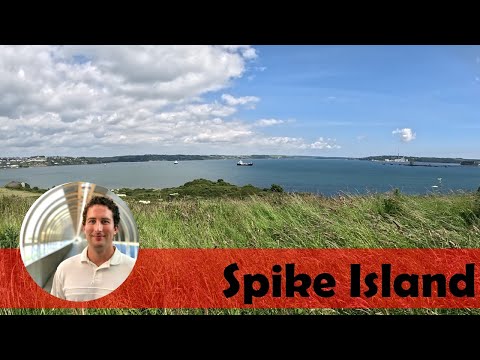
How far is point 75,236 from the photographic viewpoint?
2475mm

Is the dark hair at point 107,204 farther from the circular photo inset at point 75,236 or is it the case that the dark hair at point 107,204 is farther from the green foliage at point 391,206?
the green foliage at point 391,206

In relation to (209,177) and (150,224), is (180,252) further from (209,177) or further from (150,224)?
(209,177)

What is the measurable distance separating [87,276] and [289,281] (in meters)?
1.95

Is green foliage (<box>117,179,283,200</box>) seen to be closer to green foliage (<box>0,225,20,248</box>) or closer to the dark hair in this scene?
green foliage (<box>0,225,20,248</box>)

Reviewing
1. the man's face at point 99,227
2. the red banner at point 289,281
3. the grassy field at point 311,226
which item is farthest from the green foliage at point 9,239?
the man's face at point 99,227

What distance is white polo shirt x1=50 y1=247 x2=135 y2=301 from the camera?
2.56m

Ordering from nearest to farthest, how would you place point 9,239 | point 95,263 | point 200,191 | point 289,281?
point 95,263, point 289,281, point 9,239, point 200,191

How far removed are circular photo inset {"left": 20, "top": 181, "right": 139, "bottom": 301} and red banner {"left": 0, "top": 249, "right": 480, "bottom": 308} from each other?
1.84ft

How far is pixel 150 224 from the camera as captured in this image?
6.70 meters

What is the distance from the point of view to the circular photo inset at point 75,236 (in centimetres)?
249

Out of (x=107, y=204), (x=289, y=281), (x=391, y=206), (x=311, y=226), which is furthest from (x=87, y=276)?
(x=391, y=206)

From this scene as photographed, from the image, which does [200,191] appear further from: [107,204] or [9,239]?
[107,204]
